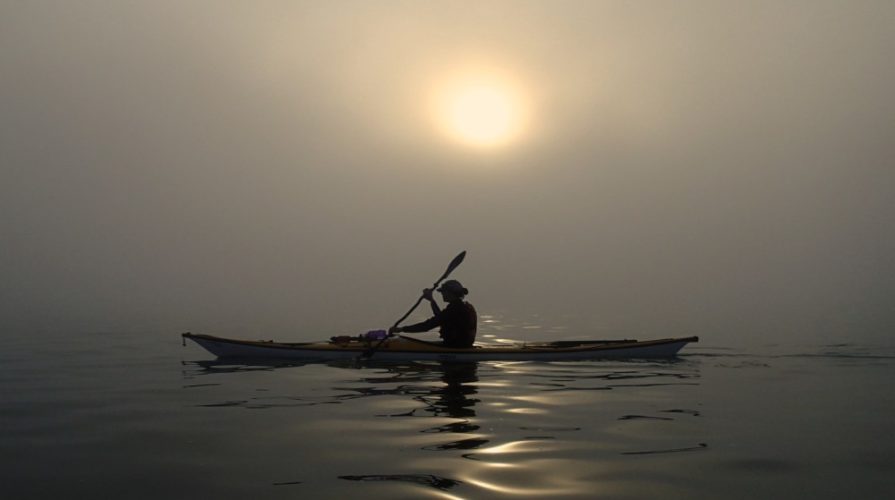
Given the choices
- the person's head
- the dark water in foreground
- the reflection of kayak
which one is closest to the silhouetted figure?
the person's head

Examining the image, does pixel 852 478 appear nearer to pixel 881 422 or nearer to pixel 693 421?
pixel 693 421

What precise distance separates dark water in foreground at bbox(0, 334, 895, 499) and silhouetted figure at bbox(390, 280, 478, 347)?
0.75 meters

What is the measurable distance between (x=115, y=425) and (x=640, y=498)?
21.4ft

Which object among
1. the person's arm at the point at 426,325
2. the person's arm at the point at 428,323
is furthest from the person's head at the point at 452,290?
the person's arm at the point at 426,325

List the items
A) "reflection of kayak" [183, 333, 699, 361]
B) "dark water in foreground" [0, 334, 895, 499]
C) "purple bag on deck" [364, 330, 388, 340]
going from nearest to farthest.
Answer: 1. "dark water in foreground" [0, 334, 895, 499]
2. "reflection of kayak" [183, 333, 699, 361]
3. "purple bag on deck" [364, 330, 388, 340]

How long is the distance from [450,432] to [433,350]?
6.95 m

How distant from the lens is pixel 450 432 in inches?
324

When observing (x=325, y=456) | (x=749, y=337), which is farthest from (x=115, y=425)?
(x=749, y=337)

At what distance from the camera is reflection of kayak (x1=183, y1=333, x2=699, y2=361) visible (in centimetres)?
1523

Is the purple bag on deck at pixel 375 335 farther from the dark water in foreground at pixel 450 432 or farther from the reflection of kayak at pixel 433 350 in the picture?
the dark water in foreground at pixel 450 432

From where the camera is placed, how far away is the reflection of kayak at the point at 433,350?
15227 millimetres

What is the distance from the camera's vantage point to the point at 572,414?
9.54 metres

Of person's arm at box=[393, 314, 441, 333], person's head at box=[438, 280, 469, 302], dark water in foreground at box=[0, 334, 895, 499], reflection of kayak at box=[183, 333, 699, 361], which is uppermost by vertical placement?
person's head at box=[438, 280, 469, 302]

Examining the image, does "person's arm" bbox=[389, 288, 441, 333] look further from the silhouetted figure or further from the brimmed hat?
the brimmed hat
